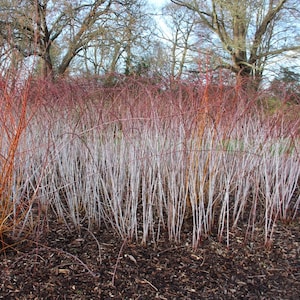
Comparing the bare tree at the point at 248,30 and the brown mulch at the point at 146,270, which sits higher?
the bare tree at the point at 248,30

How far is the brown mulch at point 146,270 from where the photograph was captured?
45.3 inches

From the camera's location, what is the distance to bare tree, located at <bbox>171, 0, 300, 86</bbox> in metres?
7.90

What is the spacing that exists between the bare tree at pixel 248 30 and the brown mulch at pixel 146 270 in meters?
6.96

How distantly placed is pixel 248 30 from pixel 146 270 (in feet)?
28.9

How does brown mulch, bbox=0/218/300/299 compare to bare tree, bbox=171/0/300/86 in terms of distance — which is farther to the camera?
bare tree, bbox=171/0/300/86

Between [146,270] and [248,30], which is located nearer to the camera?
[146,270]

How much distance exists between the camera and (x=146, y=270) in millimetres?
1280

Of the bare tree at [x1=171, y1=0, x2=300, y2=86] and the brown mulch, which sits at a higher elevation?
the bare tree at [x1=171, y1=0, x2=300, y2=86]

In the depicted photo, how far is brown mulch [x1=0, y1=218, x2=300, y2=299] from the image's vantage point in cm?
115

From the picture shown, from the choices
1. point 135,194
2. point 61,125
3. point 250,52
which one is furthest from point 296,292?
point 250,52

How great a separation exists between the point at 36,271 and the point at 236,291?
0.84 m

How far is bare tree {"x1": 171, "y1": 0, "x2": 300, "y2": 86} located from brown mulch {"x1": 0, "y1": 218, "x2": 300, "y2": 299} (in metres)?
6.96

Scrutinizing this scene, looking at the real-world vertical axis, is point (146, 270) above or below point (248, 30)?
below

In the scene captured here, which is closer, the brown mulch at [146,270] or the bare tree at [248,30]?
the brown mulch at [146,270]
